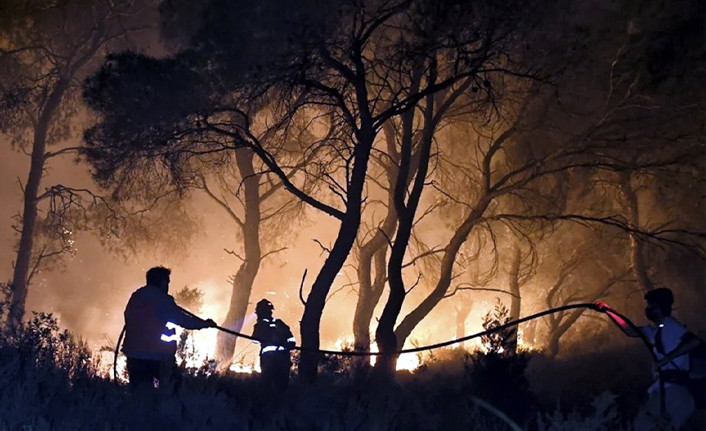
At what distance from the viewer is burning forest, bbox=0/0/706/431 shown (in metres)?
8.65

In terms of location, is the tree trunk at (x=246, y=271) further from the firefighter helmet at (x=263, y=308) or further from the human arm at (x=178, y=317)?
the human arm at (x=178, y=317)

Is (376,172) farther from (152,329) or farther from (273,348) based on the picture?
(152,329)

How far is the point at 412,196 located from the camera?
14.2m

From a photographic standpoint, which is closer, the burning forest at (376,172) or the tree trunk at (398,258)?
the burning forest at (376,172)

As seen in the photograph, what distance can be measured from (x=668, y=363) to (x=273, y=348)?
4.76m

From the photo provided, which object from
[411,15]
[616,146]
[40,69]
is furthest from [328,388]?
[40,69]

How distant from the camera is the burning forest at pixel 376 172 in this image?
865cm

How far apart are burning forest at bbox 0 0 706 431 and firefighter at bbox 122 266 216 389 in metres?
0.02

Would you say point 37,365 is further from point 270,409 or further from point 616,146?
point 616,146

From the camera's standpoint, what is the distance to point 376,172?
23.2 meters

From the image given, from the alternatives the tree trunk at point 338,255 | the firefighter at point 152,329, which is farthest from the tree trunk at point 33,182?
the firefighter at point 152,329

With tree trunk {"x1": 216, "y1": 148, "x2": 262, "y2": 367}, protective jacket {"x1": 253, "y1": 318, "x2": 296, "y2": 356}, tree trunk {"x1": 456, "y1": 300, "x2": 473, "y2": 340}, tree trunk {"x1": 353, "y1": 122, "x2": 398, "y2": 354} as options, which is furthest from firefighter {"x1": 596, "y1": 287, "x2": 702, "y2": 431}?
tree trunk {"x1": 456, "y1": 300, "x2": 473, "y2": 340}

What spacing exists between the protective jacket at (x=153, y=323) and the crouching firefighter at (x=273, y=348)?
45.8 inches

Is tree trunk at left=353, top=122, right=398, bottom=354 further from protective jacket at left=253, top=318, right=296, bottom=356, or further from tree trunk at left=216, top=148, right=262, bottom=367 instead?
protective jacket at left=253, top=318, right=296, bottom=356
